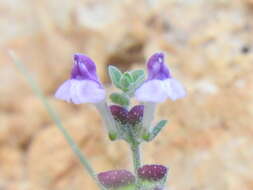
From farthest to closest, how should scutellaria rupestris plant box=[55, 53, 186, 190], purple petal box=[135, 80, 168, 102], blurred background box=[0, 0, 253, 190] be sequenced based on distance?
1. blurred background box=[0, 0, 253, 190]
2. scutellaria rupestris plant box=[55, 53, 186, 190]
3. purple petal box=[135, 80, 168, 102]

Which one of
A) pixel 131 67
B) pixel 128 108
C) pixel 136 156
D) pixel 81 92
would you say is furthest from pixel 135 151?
pixel 131 67

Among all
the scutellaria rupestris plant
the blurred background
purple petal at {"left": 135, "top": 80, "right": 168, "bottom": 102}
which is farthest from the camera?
the blurred background

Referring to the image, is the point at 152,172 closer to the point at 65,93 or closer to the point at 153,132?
the point at 153,132

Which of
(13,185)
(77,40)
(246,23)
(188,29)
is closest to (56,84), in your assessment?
(77,40)

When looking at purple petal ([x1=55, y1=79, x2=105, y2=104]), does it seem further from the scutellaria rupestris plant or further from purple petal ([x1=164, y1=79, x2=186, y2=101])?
purple petal ([x1=164, y1=79, x2=186, y2=101])

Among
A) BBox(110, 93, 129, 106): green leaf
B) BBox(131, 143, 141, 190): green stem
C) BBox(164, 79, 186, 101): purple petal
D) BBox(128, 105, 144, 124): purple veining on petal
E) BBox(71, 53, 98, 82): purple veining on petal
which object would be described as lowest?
BBox(131, 143, 141, 190): green stem

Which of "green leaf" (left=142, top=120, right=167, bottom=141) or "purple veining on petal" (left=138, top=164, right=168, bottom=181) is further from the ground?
"green leaf" (left=142, top=120, right=167, bottom=141)

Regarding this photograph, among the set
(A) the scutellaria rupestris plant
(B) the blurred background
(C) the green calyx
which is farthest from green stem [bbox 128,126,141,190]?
(B) the blurred background

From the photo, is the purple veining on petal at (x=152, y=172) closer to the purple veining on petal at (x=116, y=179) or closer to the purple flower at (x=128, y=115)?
the purple veining on petal at (x=116, y=179)

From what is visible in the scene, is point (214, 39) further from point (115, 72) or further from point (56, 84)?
point (115, 72)
